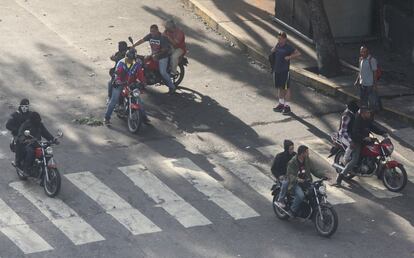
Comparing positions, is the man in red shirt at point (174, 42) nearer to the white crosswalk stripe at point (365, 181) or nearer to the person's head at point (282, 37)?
the person's head at point (282, 37)

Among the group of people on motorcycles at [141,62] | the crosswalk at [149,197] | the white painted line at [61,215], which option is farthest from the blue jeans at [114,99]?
the white painted line at [61,215]

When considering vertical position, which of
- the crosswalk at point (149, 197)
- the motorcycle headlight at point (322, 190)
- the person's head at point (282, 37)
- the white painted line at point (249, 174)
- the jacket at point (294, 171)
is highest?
the person's head at point (282, 37)

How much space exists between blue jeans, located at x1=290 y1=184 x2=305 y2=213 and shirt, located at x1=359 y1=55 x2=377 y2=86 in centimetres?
554

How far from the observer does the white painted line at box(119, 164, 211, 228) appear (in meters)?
16.2

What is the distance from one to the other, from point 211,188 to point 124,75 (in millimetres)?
4024

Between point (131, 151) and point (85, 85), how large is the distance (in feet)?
13.8

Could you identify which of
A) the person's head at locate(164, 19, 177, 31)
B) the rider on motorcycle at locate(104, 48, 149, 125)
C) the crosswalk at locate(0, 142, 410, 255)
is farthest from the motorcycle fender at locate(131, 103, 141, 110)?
the person's head at locate(164, 19, 177, 31)

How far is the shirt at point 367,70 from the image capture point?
20.6 m

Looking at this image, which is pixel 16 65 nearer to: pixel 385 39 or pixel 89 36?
pixel 89 36

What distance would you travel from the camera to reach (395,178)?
17547mm

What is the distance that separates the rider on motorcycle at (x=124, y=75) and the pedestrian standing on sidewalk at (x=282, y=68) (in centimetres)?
304

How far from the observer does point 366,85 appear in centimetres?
2089

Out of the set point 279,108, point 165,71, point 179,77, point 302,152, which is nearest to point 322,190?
point 302,152

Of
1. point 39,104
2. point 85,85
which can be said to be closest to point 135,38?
point 85,85
